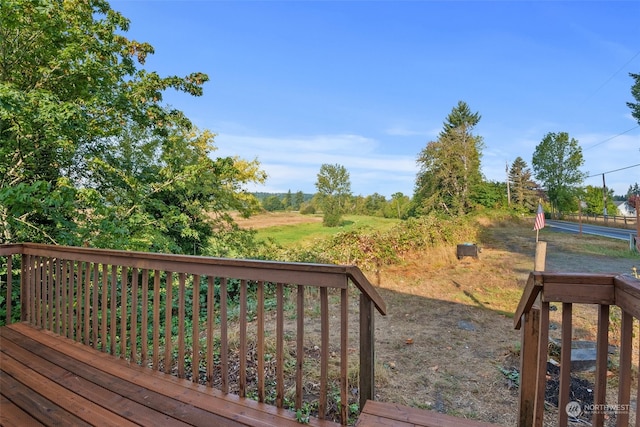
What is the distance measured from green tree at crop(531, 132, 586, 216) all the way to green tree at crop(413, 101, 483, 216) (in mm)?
10506

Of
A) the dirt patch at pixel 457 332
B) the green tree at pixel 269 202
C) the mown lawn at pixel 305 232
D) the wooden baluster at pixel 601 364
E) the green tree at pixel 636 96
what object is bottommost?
the dirt patch at pixel 457 332

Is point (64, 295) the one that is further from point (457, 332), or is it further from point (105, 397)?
point (457, 332)

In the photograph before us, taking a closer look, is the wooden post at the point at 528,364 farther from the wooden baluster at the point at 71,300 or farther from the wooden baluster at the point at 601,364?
the wooden baluster at the point at 71,300

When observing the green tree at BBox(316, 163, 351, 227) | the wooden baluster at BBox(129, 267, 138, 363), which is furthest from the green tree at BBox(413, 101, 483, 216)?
the wooden baluster at BBox(129, 267, 138, 363)

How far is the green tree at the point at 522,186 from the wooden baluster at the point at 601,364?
28.5 meters

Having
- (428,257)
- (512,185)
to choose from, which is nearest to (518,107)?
(428,257)

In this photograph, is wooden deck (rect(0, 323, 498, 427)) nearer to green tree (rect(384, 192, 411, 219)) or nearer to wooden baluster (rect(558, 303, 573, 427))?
wooden baluster (rect(558, 303, 573, 427))

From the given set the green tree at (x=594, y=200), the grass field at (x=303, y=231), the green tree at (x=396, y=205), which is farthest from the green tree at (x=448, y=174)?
the green tree at (x=594, y=200)

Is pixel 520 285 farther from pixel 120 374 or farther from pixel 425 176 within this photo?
pixel 425 176

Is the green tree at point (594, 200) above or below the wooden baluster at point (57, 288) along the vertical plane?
above

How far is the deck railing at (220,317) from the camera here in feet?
4.76

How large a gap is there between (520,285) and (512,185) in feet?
92.2

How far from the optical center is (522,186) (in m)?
28.9

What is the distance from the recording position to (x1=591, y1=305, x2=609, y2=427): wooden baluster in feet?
3.14
